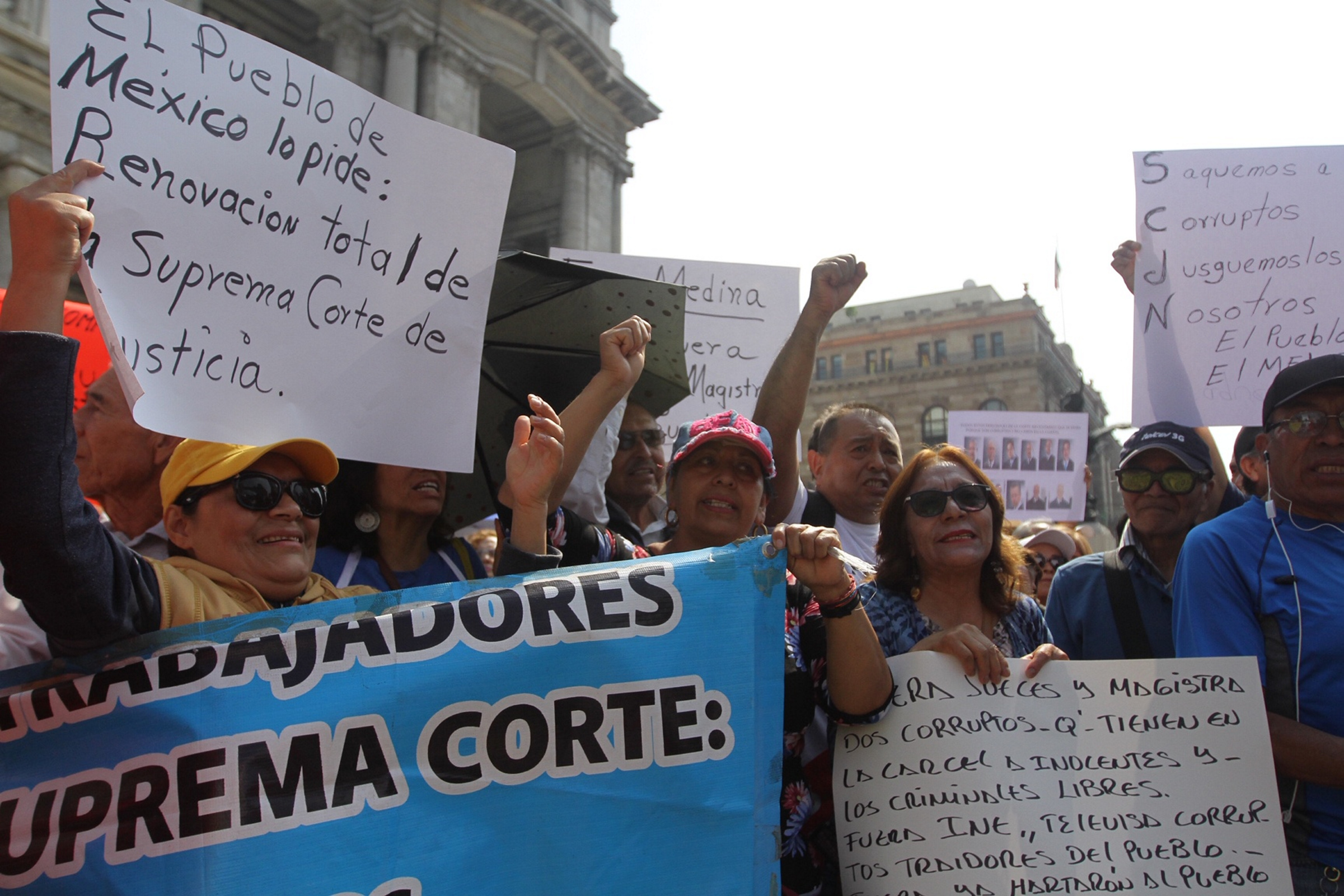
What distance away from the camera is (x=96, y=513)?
1.64 m

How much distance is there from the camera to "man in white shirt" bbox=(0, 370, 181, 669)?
2615mm

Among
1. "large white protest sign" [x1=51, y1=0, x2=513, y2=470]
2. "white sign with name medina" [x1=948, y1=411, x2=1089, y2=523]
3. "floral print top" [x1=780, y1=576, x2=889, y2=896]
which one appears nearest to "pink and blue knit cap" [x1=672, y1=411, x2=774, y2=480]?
"floral print top" [x1=780, y1=576, x2=889, y2=896]

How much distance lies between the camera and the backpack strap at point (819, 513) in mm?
3688

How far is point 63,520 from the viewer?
155cm

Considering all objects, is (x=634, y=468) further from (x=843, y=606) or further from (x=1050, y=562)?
(x=1050, y=562)

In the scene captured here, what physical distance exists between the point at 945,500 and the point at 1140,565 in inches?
44.1

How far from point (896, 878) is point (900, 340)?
5167 cm

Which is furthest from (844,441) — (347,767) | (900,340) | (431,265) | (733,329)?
(900,340)

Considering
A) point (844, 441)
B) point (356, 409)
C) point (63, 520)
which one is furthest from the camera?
point (844, 441)

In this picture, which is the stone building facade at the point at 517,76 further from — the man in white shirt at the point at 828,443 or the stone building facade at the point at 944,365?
the stone building facade at the point at 944,365

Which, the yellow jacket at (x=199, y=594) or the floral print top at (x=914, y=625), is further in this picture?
the floral print top at (x=914, y=625)

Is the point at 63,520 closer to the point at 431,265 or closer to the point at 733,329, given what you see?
the point at 431,265

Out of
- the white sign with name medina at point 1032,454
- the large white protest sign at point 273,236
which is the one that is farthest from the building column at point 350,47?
the large white protest sign at point 273,236

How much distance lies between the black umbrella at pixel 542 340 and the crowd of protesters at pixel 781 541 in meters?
0.20
